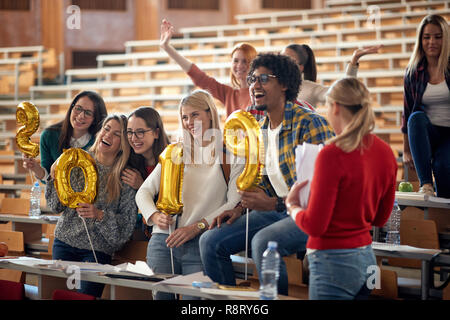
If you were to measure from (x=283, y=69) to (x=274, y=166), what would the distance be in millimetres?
382

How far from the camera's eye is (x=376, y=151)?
5.59ft

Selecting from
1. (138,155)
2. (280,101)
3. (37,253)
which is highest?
(280,101)

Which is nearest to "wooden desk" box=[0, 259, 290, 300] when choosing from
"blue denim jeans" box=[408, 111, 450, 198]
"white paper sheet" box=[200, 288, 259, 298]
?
"white paper sheet" box=[200, 288, 259, 298]

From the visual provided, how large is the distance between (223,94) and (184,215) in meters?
1.26

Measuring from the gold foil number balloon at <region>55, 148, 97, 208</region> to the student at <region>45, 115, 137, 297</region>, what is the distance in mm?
65

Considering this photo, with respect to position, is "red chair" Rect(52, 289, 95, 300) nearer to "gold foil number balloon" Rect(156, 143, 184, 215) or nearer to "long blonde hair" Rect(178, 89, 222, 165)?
"gold foil number balloon" Rect(156, 143, 184, 215)

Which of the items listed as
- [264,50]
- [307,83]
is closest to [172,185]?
[307,83]

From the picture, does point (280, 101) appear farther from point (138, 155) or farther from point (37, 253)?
point (37, 253)

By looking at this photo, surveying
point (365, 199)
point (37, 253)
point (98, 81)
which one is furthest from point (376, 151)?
point (98, 81)

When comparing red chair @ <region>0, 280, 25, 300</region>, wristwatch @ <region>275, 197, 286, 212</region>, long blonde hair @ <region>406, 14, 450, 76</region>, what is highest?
long blonde hair @ <region>406, 14, 450, 76</region>

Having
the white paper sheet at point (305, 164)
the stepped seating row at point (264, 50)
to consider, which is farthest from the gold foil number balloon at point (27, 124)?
the stepped seating row at point (264, 50)

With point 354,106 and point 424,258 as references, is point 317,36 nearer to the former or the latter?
point 424,258

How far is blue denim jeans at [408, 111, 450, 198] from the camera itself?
9.71ft

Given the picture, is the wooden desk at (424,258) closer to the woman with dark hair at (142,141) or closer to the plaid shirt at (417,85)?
the plaid shirt at (417,85)
